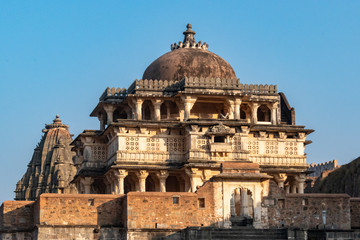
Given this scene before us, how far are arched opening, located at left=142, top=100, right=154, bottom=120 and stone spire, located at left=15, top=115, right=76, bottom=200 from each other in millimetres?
37453

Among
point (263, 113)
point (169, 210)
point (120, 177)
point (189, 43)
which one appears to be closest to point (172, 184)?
point (120, 177)

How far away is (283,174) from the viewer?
60.9 metres

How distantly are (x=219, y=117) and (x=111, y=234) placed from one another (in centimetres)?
1642

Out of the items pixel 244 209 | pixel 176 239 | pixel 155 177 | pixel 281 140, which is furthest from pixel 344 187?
pixel 176 239

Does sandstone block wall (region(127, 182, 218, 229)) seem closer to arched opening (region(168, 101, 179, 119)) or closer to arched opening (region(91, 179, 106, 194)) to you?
Answer: arched opening (region(168, 101, 179, 119))

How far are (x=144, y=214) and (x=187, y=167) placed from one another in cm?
1098

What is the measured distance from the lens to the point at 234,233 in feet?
152

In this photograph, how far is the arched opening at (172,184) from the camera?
61625 mm

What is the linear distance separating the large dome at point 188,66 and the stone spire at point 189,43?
80 cm

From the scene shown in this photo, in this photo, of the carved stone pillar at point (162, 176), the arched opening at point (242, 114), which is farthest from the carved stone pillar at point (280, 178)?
the carved stone pillar at point (162, 176)

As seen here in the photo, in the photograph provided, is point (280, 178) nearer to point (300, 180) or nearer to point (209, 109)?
point (300, 180)

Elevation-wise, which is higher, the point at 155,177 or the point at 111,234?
the point at 155,177

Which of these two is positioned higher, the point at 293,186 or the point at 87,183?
the point at 87,183

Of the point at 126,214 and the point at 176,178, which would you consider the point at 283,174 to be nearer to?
the point at 176,178
